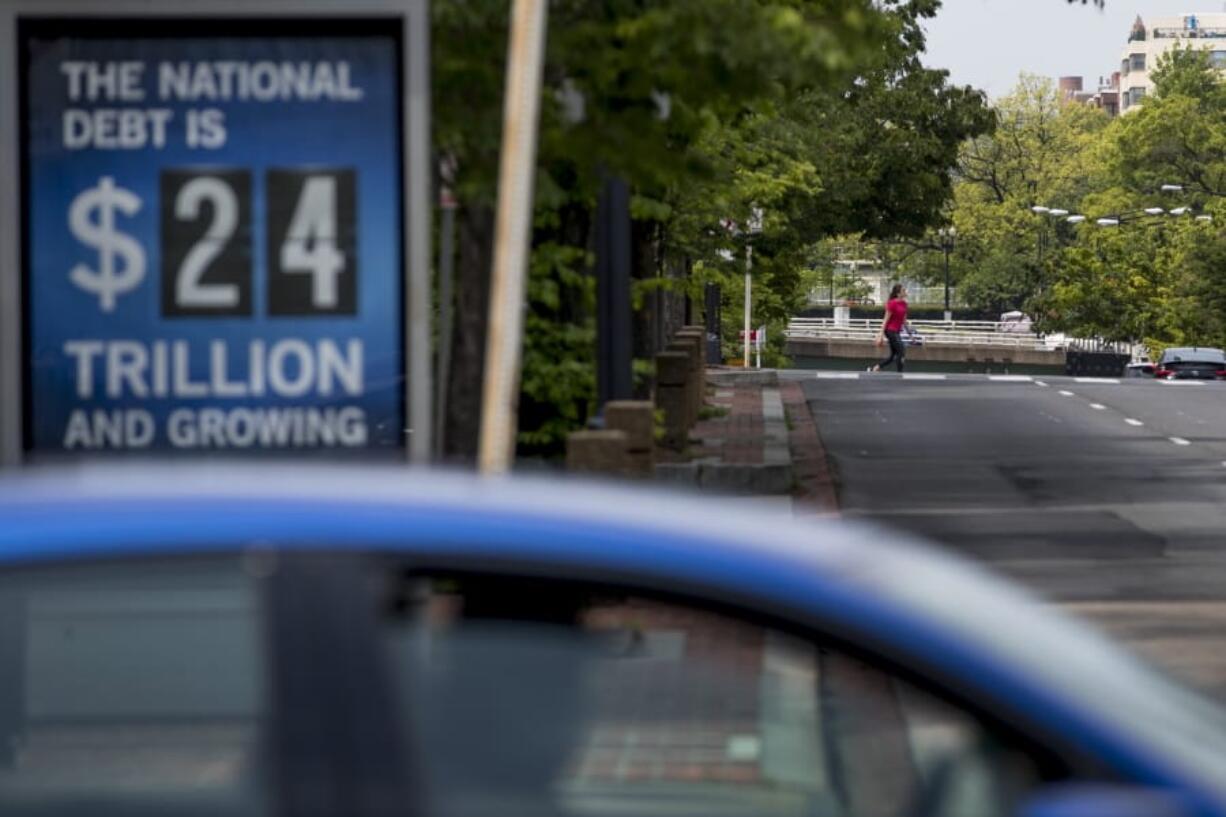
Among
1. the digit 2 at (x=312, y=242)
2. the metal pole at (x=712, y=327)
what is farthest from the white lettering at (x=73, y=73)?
the metal pole at (x=712, y=327)

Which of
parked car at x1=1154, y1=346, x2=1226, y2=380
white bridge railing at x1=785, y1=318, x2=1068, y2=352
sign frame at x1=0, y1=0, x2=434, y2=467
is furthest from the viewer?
white bridge railing at x1=785, y1=318, x2=1068, y2=352

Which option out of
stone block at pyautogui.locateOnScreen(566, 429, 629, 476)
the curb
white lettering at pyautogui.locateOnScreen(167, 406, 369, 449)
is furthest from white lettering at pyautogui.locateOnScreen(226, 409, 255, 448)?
the curb

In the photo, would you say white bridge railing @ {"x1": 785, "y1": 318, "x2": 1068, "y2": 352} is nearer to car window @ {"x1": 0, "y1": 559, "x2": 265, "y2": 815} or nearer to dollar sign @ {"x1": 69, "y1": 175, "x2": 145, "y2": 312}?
dollar sign @ {"x1": 69, "y1": 175, "x2": 145, "y2": 312}

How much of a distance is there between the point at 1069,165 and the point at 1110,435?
412 feet

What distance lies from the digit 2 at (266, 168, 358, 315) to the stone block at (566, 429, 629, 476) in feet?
15.1

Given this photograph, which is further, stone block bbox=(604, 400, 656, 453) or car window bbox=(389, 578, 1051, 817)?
stone block bbox=(604, 400, 656, 453)

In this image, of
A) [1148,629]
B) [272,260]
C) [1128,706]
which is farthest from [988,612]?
[1148,629]

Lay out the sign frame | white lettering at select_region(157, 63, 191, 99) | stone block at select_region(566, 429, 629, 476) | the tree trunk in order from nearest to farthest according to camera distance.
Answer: the sign frame → white lettering at select_region(157, 63, 191, 99) → the tree trunk → stone block at select_region(566, 429, 629, 476)

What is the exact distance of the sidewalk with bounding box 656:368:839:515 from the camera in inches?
861

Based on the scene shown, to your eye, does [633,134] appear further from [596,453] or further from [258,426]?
[258,426]

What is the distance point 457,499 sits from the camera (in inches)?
131

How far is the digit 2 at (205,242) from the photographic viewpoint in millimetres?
9031

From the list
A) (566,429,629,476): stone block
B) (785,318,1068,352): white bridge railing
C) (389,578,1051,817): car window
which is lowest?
(785,318,1068,352): white bridge railing

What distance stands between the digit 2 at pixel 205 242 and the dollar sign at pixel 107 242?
0.11 m
